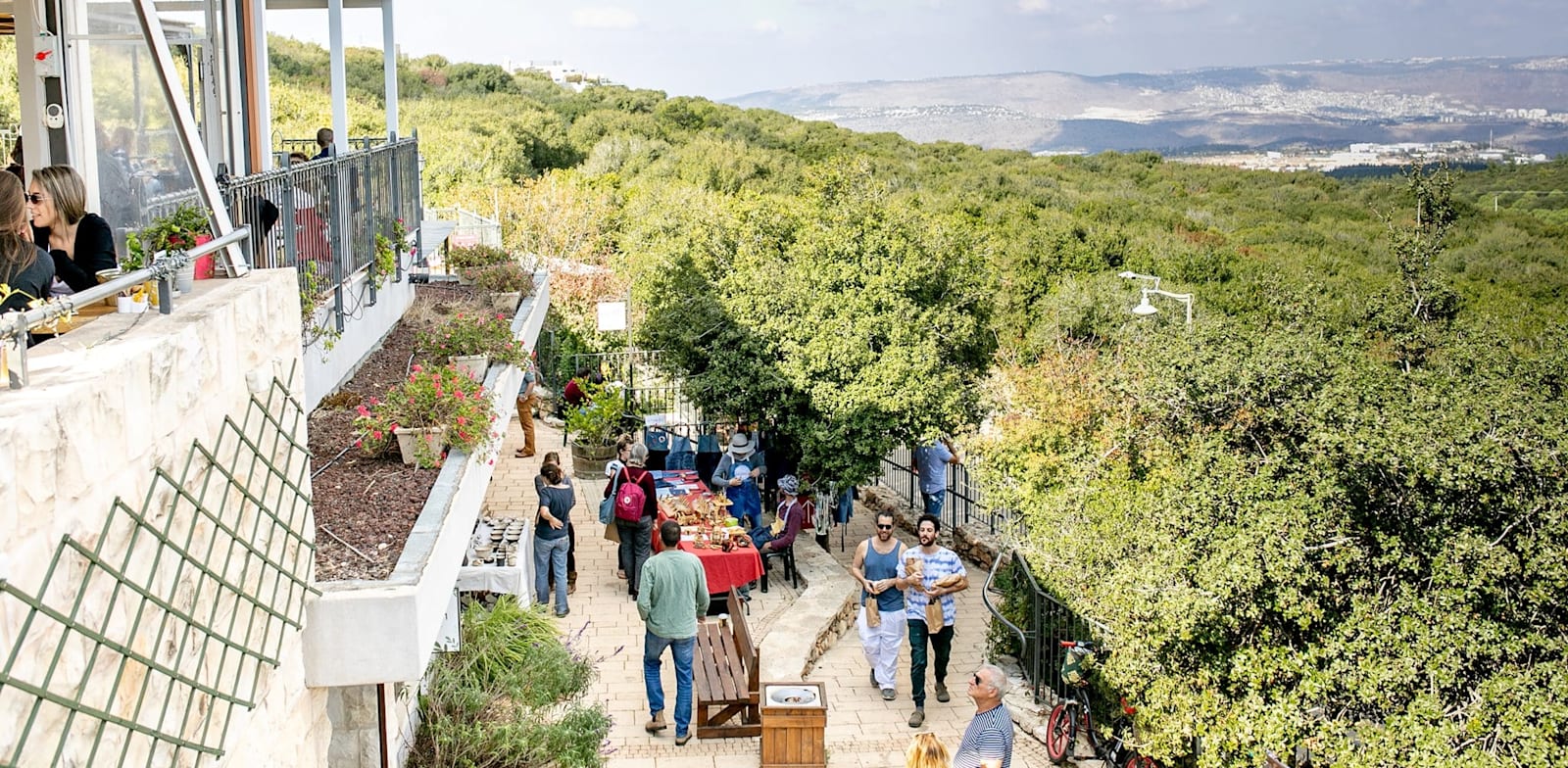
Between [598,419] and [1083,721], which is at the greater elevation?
[598,419]

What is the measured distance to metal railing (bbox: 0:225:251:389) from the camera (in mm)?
3230

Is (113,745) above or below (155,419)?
below

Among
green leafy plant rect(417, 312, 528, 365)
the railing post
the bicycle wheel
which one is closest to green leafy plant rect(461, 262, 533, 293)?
green leafy plant rect(417, 312, 528, 365)

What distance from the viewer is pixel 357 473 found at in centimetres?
805

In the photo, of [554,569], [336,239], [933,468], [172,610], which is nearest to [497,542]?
[554,569]

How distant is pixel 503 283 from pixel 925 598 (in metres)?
7.89

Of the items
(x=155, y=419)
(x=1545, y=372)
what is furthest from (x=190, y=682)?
(x=1545, y=372)

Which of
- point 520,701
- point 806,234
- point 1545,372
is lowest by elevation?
point 520,701

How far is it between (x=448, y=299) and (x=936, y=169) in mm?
63533

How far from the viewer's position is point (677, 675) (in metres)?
9.88

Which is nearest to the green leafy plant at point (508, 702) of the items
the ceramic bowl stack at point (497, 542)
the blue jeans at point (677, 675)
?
the blue jeans at point (677, 675)

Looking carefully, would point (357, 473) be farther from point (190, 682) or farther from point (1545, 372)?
point (1545, 372)

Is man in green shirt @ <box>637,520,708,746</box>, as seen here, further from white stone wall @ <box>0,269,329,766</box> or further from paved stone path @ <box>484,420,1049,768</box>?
white stone wall @ <box>0,269,329,766</box>

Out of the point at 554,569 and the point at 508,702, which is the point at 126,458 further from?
the point at 554,569
